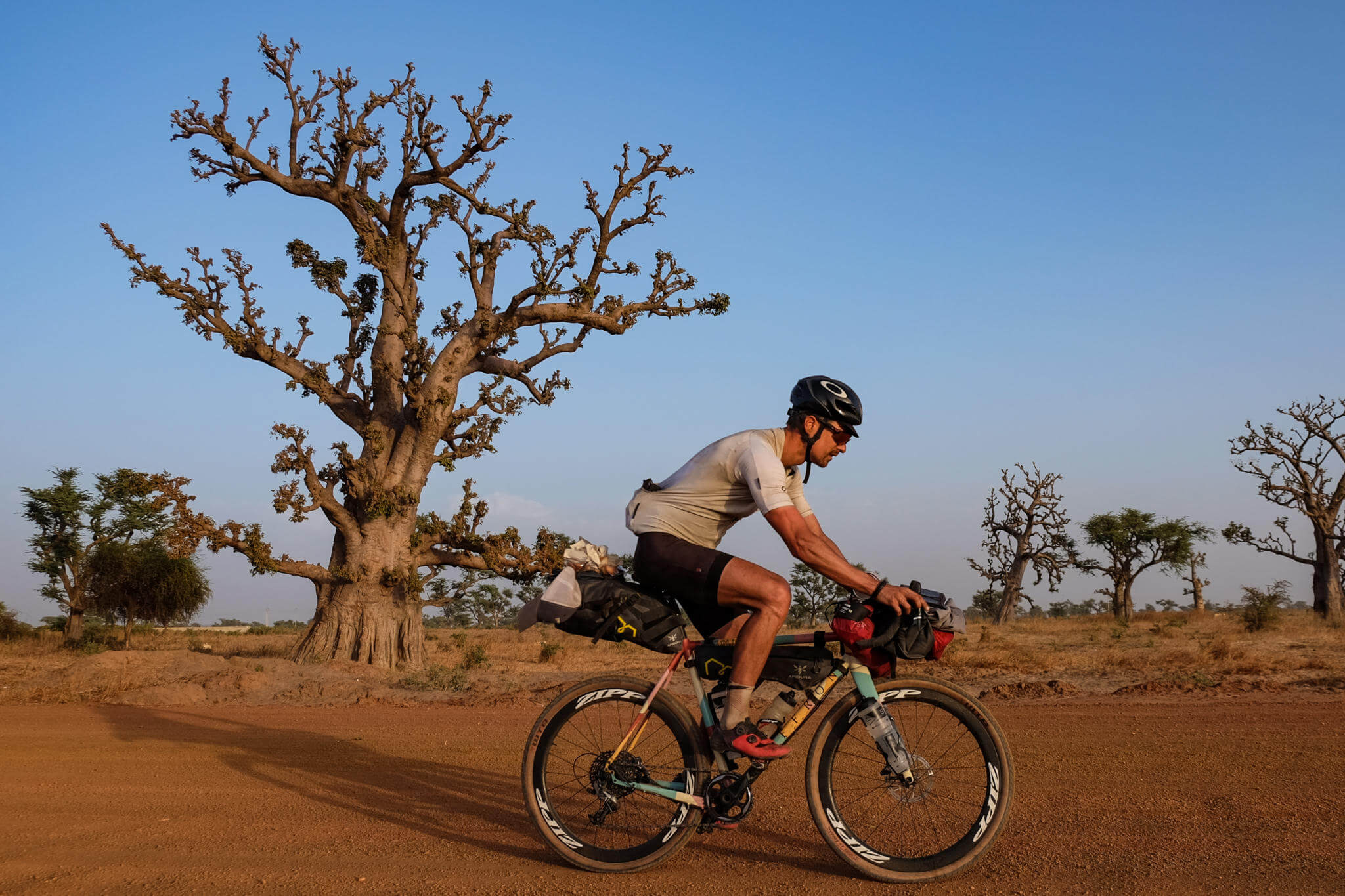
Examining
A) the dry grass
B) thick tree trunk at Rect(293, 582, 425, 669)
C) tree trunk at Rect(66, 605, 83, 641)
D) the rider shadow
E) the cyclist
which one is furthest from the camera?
tree trunk at Rect(66, 605, 83, 641)

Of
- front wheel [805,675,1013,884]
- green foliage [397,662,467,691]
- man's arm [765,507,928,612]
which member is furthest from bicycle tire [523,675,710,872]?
green foliage [397,662,467,691]

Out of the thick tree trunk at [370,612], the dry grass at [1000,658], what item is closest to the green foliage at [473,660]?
the dry grass at [1000,658]

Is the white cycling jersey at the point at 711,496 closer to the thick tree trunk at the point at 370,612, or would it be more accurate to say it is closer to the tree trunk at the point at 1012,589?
the thick tree trunk at the point at 370,612

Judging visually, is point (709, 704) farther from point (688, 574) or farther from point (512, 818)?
point (512, 818)

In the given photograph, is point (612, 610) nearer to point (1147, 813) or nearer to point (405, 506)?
point (1147, 813)

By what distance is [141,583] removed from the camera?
1240 inches

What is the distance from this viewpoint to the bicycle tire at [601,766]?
448 cm

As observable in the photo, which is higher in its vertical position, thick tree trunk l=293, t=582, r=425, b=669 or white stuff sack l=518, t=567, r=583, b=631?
white stuff sack l=518, t=567, r=583, b=631

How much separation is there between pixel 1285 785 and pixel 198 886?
5.97 metres

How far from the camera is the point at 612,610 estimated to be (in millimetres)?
4562

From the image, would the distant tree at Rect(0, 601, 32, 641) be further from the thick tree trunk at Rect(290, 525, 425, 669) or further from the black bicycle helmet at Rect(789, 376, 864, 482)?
the black bicycle helmet at Rect(789, 376, 864, 482)

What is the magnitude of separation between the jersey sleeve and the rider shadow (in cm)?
212

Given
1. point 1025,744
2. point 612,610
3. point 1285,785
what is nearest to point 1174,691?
point 1025,744

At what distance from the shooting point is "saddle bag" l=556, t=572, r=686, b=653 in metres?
4.54
